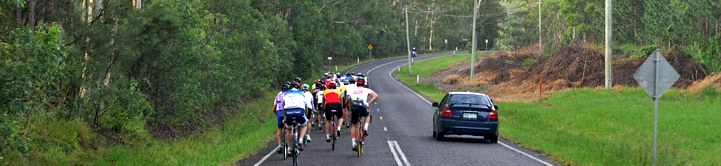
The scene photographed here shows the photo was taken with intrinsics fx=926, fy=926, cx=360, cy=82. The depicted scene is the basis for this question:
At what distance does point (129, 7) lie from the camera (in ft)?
67.0

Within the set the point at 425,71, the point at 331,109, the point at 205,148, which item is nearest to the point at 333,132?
the point at 331,109

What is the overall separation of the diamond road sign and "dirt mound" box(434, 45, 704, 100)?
3291 centimetres

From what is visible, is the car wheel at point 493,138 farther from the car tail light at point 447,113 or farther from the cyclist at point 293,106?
the cyclist at point 293,106

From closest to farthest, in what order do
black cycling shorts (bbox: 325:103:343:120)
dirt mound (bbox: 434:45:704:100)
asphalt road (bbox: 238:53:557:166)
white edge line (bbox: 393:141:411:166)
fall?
1. white edge line (bbox: 393:141:411:166)
2. asphalt road (bbox: 238:53:557:166)
3. black cycling shorts (bbox: 325:103:343:120)
4. dirt mound (bbox: 434:45:704:100)

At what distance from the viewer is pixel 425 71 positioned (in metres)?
94.4

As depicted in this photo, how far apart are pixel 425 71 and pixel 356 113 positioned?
7526 cm

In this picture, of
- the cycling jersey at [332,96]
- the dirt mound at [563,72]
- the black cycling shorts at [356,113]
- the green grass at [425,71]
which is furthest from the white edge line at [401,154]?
the green grass at [425,71]

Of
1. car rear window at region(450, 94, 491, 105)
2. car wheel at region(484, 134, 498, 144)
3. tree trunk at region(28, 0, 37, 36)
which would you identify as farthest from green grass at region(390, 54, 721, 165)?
tree trunk at region(28, 0, 37, 36)

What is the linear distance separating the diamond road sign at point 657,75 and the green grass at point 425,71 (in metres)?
40.5

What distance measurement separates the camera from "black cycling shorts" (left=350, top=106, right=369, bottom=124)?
63.1 feet

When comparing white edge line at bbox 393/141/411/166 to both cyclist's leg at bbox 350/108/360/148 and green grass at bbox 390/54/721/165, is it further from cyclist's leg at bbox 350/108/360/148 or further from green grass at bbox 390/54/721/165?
green grass at bbox 390/54/721/165

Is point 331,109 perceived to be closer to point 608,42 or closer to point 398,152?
point 398,152

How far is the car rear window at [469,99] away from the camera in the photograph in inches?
943

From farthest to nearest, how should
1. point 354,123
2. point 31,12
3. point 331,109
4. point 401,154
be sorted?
point 331,109
point 401,154
point 354,123
point 31,12
